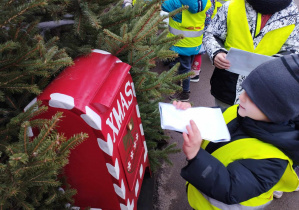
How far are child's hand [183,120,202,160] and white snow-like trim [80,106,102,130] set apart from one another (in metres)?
0.48

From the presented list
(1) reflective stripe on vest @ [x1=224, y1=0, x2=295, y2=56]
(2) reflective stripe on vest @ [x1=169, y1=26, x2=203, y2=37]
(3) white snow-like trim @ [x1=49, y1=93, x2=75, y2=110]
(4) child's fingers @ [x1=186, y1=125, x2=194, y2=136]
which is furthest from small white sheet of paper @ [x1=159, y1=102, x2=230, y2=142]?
(2) reflective stripe on vest @ [x1=169, y1=26, x2=203, y2=37]

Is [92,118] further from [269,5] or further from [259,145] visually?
[269,5]

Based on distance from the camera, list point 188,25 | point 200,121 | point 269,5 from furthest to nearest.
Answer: point 188,25 < point 269,5 < point 200,121

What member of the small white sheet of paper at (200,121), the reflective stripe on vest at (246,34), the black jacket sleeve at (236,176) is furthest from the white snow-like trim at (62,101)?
the reflective stripe on vest at (246,34)

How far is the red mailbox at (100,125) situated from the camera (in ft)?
4.00

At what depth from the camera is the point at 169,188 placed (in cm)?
275

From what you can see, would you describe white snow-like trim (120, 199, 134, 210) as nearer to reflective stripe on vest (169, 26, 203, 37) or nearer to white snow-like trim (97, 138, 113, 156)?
white snow-like trim (97, 138, 113, 156)

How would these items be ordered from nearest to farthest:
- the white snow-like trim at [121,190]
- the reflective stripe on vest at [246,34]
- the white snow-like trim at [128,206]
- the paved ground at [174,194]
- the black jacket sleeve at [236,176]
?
the black jacket sleeve at [236,176] < the white snow-like trim at [121,190] < the white snow-like trim at [128,206] < the reflective stripe on vest at [246,34] < the paved ground at [174,194]

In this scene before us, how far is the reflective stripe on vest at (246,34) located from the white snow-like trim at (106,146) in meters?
1.52

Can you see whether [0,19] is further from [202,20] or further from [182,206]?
[202,20]

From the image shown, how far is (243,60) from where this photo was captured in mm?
2057

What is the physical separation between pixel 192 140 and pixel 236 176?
290mm

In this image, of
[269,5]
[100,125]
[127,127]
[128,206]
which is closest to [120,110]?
[127,127]

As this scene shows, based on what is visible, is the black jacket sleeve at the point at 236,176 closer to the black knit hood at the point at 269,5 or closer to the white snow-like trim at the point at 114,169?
the white snow-like trim at the point at 114,169
